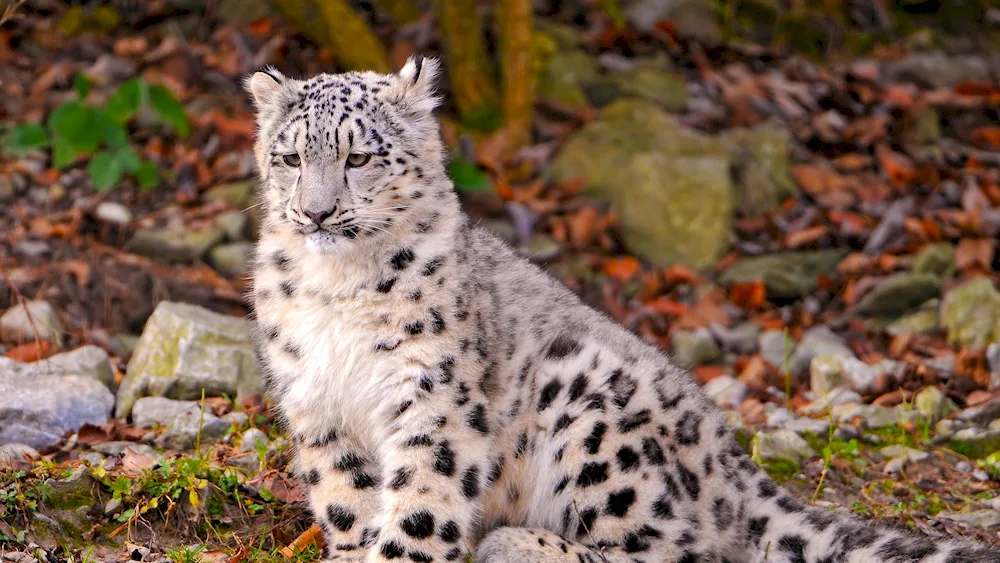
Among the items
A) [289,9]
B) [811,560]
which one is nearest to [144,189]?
[289,9]

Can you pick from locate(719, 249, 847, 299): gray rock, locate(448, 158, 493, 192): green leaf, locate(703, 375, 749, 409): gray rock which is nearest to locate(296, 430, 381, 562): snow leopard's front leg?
locate(703, 375, 749, 409): gray rock

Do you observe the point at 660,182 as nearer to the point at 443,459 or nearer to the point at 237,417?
the point at 237,417

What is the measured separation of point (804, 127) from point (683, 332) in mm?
3878

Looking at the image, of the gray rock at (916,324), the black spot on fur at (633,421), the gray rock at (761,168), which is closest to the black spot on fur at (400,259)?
the black spot on fur at (633,421)

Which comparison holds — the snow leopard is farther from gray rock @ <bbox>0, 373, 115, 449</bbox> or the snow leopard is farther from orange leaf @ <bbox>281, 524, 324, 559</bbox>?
gray rock @ <bbox>0, 373, 115, 449</bbox>

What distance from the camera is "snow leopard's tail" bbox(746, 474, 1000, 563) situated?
4836 mm

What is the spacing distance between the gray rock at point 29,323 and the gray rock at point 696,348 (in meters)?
4.26

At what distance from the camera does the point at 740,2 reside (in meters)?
13.6

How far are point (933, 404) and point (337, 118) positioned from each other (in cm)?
417

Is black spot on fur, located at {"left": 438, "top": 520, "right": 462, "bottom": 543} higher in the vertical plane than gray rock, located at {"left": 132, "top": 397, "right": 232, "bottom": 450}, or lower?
higher

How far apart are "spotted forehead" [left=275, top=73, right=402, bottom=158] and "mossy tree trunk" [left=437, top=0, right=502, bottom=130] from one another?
5.71 metres

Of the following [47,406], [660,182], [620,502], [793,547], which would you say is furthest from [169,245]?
[793,547]

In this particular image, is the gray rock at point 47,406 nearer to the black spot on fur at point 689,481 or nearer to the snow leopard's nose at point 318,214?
the snow leopard's nose at point 318,214

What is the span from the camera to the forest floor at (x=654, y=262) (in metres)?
5.74
